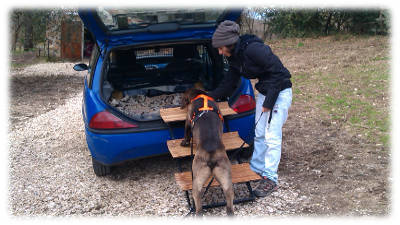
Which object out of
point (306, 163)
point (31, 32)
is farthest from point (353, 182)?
point (31, 32)

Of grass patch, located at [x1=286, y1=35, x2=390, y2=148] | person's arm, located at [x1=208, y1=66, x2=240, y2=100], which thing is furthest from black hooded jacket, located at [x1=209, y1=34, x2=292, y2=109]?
grass patch, located at [x1=286, y1=35, x2=390, y2=148]

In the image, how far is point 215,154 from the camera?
3.16 m

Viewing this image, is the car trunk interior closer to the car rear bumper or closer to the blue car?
the blue car

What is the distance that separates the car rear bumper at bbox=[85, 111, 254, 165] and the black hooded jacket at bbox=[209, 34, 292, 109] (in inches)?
40.7

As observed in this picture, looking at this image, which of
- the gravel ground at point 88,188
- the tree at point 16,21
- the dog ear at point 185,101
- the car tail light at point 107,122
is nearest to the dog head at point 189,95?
the dog ear at point 185,101

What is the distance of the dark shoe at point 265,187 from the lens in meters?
3.59

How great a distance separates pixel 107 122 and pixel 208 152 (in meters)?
1.24

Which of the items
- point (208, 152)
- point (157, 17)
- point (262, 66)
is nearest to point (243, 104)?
point (262, 66)

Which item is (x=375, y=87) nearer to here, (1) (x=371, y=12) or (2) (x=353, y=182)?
(2) (x=353, y=182)

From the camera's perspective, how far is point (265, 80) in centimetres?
358

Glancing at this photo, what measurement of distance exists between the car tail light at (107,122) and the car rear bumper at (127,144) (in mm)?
76

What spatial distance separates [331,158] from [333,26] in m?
13.1

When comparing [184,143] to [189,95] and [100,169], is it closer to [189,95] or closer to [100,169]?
[189,95]

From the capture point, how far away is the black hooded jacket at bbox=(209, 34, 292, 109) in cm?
344
